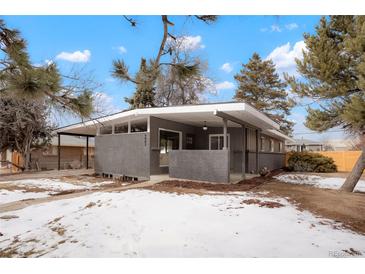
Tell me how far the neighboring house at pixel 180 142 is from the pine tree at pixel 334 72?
188cm

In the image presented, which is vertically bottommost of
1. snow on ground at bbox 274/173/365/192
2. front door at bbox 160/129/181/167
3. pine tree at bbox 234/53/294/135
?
snow on ground at bbox 274/173/365/192

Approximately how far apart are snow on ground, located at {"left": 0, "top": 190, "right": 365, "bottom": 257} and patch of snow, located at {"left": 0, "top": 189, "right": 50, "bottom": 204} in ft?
5.34

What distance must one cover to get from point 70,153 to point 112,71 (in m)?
20.0

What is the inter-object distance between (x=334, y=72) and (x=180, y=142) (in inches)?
249

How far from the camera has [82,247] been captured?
9.49 feet

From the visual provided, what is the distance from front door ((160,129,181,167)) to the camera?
10.1m

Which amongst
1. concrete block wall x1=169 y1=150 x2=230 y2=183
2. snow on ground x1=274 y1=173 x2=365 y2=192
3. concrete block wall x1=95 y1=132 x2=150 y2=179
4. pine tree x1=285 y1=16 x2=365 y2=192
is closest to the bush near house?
snow on ground x1=274 y1=173 x2=365 y2=192

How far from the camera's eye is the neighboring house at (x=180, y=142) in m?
8.13

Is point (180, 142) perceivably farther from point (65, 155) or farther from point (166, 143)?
point (65, 155)

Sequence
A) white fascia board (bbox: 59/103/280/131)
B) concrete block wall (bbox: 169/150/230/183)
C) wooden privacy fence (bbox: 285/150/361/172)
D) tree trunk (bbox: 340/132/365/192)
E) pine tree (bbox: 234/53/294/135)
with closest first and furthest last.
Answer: white fascia board (bbox: 59/103/280/131) → tree trunk (bbox: 340/132/365/192) → concrete block wall (bbox: 169/150/230/183) → wooden privacy fence (bbox: 285/150/361/172) → pine tree (bbox: 234/53/294/135)

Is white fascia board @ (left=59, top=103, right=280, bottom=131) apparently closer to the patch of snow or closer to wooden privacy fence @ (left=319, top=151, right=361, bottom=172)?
the patch of snow

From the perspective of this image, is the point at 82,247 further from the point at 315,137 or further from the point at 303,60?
the point at 315,137

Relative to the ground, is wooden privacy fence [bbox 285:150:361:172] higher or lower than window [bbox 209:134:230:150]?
lower
